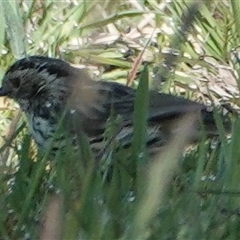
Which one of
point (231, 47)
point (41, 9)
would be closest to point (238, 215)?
point (231, 47)

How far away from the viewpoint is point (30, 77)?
4562 millimetres

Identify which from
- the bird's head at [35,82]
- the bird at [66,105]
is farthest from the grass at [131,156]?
the bird's head at [35,82]

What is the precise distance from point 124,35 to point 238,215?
303 cm

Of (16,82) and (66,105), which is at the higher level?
(66,105)

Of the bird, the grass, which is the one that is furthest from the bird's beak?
the grass

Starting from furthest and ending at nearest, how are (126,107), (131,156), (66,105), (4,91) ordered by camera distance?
1. (4,91)
2. (126,107)
3. (66,105)
4. (131,156)

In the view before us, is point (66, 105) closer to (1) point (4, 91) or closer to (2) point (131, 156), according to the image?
(2) point (131, 156)

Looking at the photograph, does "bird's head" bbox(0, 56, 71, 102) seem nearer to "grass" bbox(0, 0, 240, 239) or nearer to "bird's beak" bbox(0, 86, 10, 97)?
"bird's beak" bbox(0, 86, 10, 97)

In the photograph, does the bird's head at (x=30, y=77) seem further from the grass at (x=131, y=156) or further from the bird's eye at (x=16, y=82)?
the grass at (x=131, y=156)

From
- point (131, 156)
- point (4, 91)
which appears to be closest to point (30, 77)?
point (4, 91)

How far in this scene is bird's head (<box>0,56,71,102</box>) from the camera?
14.9 ft

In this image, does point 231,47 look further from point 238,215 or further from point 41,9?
point 238,215

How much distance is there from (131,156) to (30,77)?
1.38 m

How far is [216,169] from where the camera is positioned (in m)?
3.36
